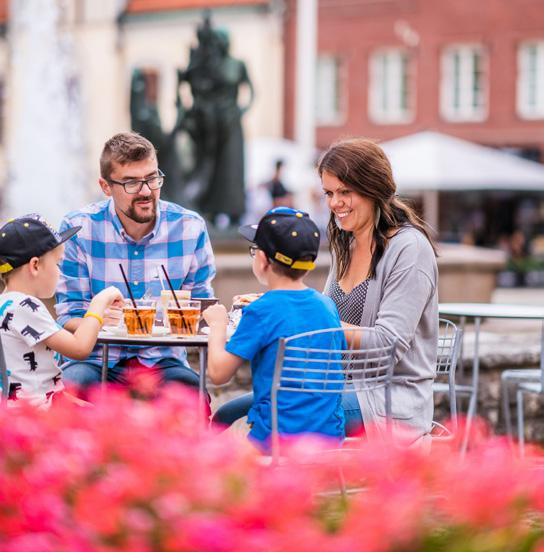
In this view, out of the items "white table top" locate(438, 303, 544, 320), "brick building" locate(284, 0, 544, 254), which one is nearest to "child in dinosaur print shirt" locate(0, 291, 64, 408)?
"white table top" locate(438, 303, 544, 320)

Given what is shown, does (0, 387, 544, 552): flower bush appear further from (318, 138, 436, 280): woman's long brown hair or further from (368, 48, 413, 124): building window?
(368, 48, 413, 124): building window

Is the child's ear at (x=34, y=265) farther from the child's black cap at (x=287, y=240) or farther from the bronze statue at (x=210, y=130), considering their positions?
the bronze statue at (x=210, y=130)

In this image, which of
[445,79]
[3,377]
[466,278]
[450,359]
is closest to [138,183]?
[3,377]

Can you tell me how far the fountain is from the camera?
19.2 metres

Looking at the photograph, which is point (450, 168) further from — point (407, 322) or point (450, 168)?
A: point (407, 322)

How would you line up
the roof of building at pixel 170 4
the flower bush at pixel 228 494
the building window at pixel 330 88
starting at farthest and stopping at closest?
the roof of building at pixel 170 4 < the building window at pixel 330 88 < the flower bush at pixel 228 494

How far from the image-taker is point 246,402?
4.25 metres

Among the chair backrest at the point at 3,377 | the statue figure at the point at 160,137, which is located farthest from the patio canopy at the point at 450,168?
the chair backrest at the point at 3,377

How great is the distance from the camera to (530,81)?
108 ft

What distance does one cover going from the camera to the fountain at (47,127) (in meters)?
19.2

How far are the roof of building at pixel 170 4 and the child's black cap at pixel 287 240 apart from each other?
32528mm

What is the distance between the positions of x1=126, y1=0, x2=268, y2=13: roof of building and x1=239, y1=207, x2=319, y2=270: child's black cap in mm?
32528

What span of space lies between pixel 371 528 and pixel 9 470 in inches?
29.8

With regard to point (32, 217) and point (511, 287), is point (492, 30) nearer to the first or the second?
point (511, 287)
